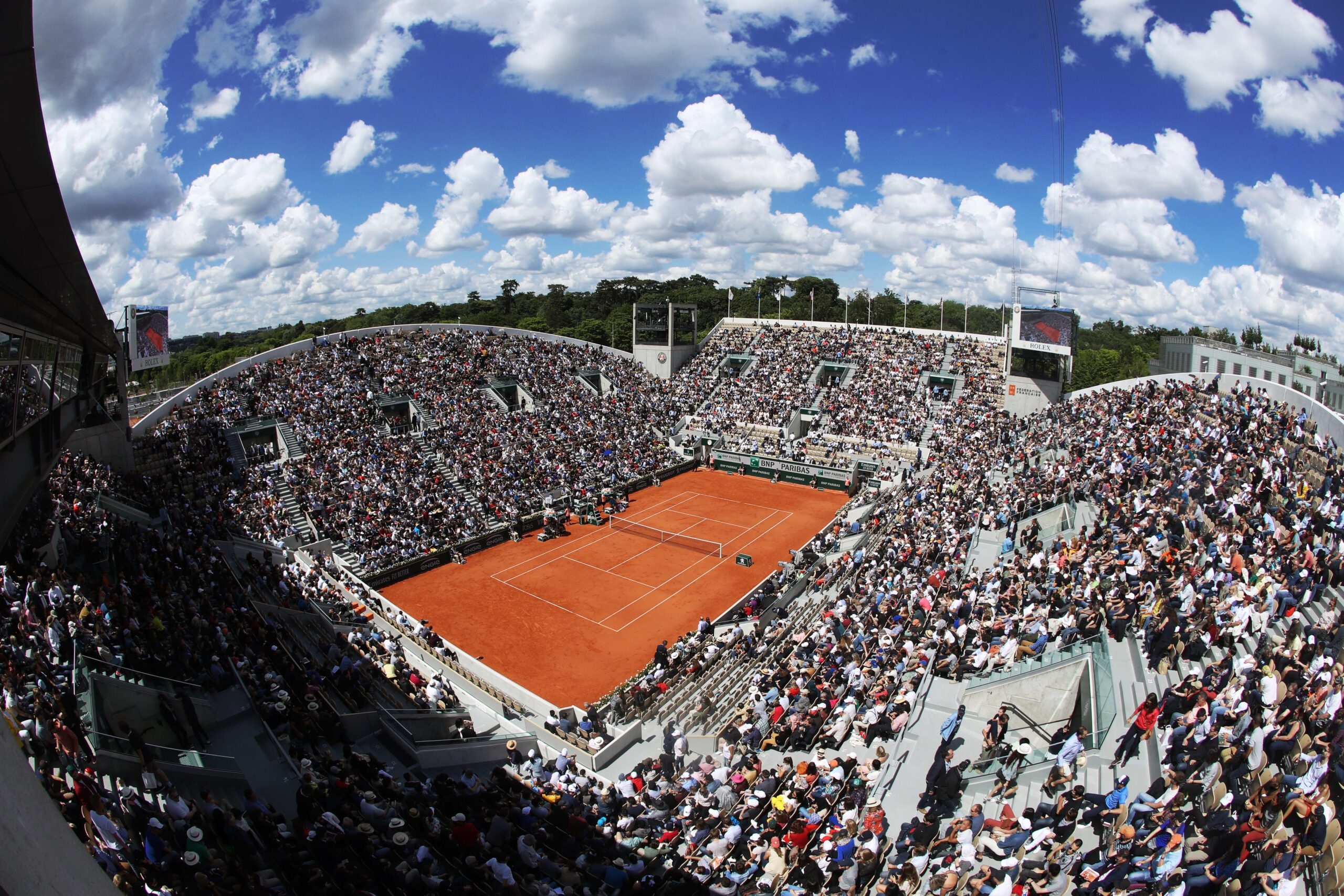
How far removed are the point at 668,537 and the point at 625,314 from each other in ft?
216

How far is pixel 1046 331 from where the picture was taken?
39969mm

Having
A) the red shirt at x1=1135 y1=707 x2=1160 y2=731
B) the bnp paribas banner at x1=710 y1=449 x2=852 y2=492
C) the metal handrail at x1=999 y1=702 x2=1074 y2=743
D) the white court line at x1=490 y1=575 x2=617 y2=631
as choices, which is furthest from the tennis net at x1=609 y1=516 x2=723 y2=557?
the red shirt at x1=1135 y1=707 x2=1160 y2=731

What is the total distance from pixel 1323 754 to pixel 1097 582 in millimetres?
6998

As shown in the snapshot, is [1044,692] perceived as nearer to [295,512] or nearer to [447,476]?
[295,512]

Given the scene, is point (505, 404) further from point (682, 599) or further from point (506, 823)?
point (506, 823)

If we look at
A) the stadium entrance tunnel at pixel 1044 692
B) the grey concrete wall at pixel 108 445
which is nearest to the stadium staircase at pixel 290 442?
the grey concrete wall at pixel 108 445

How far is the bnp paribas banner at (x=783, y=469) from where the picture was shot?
41.6 m

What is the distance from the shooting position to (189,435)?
3162 centimetres

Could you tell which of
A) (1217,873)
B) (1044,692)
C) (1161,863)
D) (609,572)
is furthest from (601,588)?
(1217,873)

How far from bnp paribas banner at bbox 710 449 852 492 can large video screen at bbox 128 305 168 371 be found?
2966 centimetres

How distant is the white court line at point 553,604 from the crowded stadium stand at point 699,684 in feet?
2.10

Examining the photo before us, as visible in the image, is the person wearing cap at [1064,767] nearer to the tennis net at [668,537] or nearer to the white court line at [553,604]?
the white court line at [553,604]

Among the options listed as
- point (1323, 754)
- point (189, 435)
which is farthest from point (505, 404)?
point (1323, 754)

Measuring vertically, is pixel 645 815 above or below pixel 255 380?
below
